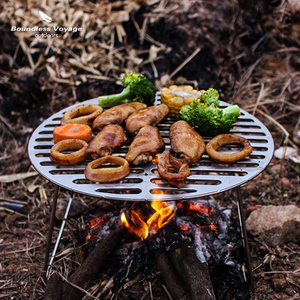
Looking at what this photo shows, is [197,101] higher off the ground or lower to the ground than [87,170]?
higher

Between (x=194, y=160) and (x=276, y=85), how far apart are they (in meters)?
4.97

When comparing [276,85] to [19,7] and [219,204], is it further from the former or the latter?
[19,7]

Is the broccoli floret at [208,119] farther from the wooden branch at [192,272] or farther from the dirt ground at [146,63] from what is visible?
the dirt ground at [146,63]

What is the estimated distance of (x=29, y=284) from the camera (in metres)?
3.51

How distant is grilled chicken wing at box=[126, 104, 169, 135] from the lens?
311 cm

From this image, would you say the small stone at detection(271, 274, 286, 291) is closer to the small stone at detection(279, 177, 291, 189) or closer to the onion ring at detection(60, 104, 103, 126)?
the small stone at detection(279, 177, 291, 189)

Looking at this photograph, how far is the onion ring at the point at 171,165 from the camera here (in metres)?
2.37

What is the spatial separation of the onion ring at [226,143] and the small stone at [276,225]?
159 cm

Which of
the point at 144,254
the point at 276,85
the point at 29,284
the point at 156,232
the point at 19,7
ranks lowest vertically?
the point at 29,284

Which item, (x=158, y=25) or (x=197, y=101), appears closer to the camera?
(x=197, y=101)

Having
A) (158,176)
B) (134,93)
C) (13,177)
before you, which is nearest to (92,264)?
(158,176)

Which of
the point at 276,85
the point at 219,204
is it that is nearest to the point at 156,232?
the point at 219,204

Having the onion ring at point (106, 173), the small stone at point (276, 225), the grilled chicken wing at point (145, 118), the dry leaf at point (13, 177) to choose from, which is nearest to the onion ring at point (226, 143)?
the grilled chicken wing at point (145, 118)

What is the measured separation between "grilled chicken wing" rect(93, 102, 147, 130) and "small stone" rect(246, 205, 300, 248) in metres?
2.21
